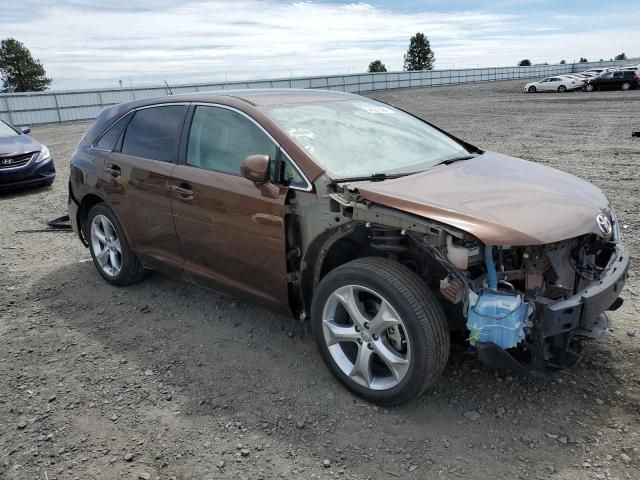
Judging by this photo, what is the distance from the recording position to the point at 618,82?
33469 millimetres

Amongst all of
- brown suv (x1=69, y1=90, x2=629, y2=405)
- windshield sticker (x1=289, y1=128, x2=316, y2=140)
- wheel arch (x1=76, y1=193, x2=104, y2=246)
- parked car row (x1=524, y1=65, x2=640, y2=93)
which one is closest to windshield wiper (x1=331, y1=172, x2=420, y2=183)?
brown suv (x1=69, y1=90, x2=629, y2=405)

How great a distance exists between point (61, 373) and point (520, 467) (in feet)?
9.52

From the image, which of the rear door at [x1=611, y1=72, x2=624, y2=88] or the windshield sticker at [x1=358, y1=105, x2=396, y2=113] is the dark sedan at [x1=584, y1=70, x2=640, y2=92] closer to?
the rear door at [x1=611, y1=72, x2=624, y2=88]

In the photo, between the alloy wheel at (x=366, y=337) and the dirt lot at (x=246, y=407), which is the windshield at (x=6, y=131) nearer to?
the dirt lot at (x=246, y=407)

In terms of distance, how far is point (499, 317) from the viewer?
2586mm

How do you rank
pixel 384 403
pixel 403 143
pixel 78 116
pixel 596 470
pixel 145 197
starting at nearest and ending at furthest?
1. pixel 596 470
2. pixel 384 403
3. pixel 403 143
4. pixel 145 197
5. pixel 78 116

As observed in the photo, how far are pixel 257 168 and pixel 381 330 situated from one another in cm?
121

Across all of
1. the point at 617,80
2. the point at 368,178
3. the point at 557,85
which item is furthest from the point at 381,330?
the point at 557,85

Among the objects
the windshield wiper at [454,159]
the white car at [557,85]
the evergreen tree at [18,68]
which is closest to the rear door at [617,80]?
the white car at [557,85]

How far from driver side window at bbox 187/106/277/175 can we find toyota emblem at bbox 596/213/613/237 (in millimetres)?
1947

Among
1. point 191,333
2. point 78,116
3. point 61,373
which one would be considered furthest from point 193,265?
point 78,116

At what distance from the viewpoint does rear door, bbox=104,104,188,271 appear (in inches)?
161

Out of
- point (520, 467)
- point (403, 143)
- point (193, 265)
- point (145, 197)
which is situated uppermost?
point (403, 143)

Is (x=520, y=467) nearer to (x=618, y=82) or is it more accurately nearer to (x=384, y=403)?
(x=384, y=403)
